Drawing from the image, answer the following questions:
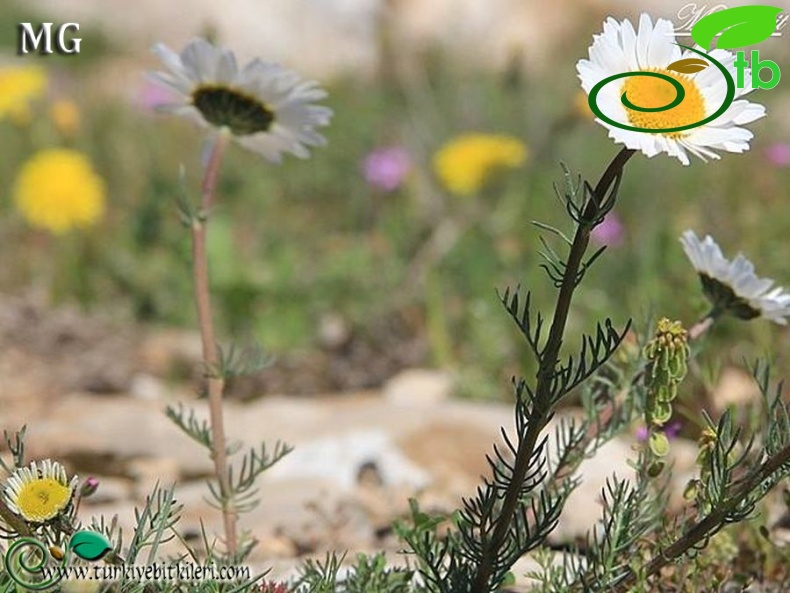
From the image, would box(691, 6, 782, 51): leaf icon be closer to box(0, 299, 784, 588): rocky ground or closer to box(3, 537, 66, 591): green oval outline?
box(0, 299, 784, 588): rocky ground

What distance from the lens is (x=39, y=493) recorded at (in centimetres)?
131

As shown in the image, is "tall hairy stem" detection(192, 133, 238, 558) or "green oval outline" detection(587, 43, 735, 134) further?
"tall hairy stem" detection(192, 133, 238, 558)

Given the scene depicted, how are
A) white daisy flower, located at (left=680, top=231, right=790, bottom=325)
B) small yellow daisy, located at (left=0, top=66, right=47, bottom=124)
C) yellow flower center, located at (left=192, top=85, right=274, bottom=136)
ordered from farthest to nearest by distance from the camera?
small yellow daisy, located at (left=0, top=66, right=47, bottom=124) < yellow flower center, located at (left=192, top=85, right=274, bottom=136) < white daisy flower, located at (left=680, top=231, right=790, bottom=325)

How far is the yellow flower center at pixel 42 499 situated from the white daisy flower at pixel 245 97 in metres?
0.58

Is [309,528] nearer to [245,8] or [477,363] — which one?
[477,363]

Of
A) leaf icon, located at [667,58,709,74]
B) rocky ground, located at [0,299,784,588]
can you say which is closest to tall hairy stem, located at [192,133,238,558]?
rocky ground, located at [0,299,784,588]

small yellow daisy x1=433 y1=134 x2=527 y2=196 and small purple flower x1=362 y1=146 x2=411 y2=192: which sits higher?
small purple flower x1=362 y1=146 x2=411 y2=192

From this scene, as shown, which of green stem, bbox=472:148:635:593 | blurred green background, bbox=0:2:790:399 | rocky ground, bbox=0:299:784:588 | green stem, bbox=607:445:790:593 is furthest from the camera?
blurred green background, bbox=0:2:790:399

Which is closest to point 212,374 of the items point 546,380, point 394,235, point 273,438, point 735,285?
point 546,380

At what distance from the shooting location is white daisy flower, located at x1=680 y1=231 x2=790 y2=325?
5.27ft

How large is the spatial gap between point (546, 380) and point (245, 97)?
67 cm

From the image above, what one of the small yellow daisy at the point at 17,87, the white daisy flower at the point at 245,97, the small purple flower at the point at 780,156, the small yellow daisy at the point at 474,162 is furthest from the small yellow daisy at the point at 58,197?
the white daisy flower at the point at 245,97

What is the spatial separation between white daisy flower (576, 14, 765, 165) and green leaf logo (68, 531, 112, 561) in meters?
0.65

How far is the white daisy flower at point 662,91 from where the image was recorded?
4.06ft
